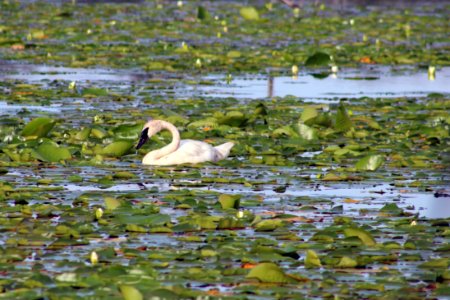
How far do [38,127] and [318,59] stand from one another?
29.4 ft

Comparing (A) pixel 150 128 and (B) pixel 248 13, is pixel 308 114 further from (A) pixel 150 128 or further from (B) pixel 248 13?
(B) pixel 248 13

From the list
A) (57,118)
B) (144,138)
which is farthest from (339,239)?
(57,118)

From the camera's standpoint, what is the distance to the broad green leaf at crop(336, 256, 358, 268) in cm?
762

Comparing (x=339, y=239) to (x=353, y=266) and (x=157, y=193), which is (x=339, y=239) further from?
(x=157, y=193)

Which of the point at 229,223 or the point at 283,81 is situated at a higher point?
the point at 283,81

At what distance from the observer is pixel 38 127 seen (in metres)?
12.7

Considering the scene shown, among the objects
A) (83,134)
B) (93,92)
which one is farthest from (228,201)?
(93,92)

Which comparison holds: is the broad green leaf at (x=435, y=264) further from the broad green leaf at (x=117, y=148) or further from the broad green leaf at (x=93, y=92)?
the broad green leaf at (x=93, y=92)

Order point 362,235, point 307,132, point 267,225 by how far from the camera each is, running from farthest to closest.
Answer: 1. point 307,132
2. point 267,225
3. point 362,235

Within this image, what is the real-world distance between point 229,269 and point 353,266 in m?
0.77

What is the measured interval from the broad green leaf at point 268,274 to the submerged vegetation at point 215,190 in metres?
0.01

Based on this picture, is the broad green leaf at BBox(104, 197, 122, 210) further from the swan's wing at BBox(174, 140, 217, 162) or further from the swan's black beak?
the swan's black beak

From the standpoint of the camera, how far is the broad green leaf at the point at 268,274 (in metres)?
7.19

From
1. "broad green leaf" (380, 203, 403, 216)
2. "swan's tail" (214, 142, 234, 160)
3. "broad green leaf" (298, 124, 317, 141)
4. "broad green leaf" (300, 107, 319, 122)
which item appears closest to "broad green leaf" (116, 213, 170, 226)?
"broad green leaf" (380, 203, 403, 216)
